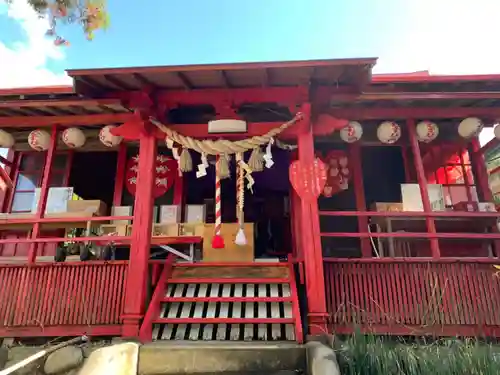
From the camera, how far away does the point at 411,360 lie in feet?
12.0

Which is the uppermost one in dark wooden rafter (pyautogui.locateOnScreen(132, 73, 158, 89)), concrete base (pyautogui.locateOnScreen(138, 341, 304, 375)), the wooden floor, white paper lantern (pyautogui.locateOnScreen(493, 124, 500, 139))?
dark wooden rafter (pyautogui.locateOnScreen(132, 73, 158, 89))

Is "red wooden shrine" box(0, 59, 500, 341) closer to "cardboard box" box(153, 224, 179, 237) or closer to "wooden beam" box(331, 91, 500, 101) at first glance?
"wooden beam" box(331, 91, 500, 101)

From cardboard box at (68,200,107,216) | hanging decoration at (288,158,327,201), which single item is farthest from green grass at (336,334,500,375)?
cardboard box at (68,200,107,216)

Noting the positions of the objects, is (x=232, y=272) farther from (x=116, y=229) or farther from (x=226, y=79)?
(x=116, y=229)

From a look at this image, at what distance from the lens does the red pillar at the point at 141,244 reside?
16.0ft

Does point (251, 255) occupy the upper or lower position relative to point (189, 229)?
lower

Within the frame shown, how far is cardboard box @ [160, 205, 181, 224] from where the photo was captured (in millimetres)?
8234

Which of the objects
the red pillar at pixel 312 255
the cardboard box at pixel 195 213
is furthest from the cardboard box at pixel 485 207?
the cardboard box at pixel 195 213

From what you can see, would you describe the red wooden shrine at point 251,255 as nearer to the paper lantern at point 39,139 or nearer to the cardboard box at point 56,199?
the paper lantern at point 39,139

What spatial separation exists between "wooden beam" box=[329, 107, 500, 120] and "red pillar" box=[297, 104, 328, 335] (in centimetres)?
96

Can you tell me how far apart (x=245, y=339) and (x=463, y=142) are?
20.3ft

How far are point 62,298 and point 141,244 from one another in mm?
1395

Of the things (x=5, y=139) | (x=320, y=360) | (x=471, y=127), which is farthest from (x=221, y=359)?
(x=5, y=139)

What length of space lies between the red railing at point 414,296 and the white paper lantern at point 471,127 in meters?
2.26
